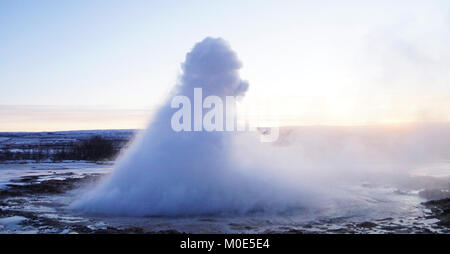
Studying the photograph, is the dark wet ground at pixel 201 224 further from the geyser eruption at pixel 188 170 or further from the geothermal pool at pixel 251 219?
the geyser eruption at pixel 188 170

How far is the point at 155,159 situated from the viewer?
39.1 ft

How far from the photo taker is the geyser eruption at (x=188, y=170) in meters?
11.1

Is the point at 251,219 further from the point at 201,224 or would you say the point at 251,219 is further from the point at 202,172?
the point at 202,172

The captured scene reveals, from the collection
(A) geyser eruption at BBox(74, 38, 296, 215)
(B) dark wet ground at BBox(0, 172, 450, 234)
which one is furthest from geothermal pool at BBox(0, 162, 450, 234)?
(A) geyser eruption at BBox(74, 38, 296, 215)

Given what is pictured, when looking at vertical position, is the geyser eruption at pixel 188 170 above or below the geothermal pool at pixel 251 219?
above

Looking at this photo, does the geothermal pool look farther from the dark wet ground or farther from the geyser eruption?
the geyser eruption

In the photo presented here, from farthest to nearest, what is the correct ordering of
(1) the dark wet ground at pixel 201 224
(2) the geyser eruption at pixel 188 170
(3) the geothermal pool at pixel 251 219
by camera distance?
(2) the geyser eruption at pixel 188 170 < (3) the geothermal pool at pixel 251 219 < (1) the dark wet ground at pixel 201 224

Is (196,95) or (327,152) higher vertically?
(196,95)

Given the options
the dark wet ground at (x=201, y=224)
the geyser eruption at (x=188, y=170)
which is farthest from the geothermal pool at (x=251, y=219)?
the geyser eruption at (x=188, y=170)

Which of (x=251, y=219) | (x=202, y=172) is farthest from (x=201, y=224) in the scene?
(x=202, y=172)

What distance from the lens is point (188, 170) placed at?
11867 millimetres

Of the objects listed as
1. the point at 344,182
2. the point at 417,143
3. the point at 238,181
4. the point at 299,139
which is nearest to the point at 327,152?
the point at 299,139
